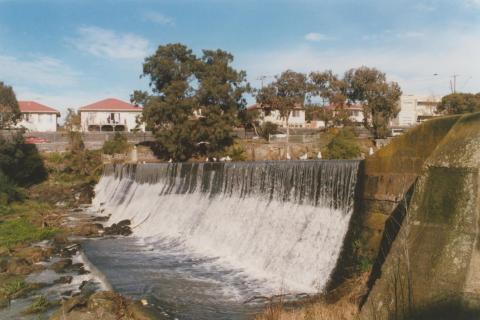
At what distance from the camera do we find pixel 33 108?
65.9 m

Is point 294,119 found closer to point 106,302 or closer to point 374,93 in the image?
point 374,93

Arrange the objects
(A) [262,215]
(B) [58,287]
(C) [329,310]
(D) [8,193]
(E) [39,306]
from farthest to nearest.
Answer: (D) [8,193] < (A) [262,215] < (B) [58,287] < (E) [39,306] < (C) [329,310]

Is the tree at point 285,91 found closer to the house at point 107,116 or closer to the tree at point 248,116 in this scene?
the tree at point 248,116

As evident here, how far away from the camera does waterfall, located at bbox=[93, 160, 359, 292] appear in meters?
12.4

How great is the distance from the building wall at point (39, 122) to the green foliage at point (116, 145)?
23432 millimetres

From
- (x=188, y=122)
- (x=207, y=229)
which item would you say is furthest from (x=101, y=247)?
(x=188, y=122)

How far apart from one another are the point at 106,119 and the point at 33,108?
10.6 m

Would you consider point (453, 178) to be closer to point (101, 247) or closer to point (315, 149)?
point (101, 247)

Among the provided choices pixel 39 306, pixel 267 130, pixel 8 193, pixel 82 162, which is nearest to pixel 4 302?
pixel 39 306

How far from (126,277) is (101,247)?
213 inches

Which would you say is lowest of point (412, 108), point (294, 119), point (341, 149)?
point (341, 149)

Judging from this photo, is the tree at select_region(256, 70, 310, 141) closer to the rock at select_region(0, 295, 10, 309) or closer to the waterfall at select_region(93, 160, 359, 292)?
the waterfall at select_region(93, 160, 359, 292)

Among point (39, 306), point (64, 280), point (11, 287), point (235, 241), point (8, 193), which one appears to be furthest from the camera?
point (8, 193)

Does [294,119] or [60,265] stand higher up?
[294,119]
